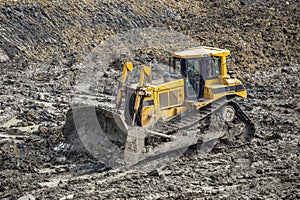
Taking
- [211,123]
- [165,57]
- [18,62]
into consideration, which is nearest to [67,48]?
[18,62]

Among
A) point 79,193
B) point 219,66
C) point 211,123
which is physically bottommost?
point 79,193

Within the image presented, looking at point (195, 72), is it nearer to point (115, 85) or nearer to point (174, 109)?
point (174, 109)

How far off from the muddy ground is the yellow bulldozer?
0.47 m

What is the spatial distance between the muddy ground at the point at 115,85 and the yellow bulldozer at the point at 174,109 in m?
0.47

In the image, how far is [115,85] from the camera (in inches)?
815

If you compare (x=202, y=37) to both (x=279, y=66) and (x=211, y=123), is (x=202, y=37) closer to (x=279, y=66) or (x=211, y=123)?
(x=279, y=66)

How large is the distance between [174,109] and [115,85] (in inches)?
298

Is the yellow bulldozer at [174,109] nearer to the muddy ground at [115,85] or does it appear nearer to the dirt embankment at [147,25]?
the muddy ground at [115,85]

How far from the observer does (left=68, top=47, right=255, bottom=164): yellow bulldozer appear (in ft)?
40.9

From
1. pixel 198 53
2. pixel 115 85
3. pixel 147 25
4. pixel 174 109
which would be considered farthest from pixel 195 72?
pixel 147 25

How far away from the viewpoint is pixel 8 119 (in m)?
16.7

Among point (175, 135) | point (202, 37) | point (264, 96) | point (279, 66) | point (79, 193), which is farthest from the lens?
point (202, 37)

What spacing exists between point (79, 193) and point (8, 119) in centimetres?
645

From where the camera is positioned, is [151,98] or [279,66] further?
[279,66]
